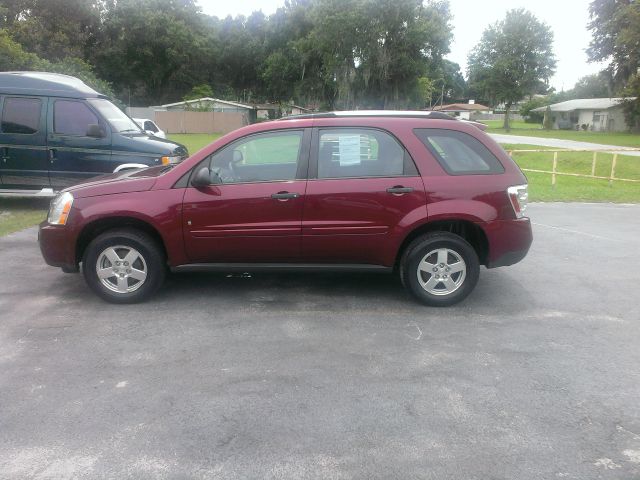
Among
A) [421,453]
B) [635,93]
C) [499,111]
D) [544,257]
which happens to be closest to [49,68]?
[544,257]

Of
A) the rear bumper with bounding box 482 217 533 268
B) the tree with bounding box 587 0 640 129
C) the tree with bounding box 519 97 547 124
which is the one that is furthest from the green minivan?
the tree with bounding box 519 97 547 124

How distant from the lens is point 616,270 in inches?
263

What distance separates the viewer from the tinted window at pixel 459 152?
5.25 meters

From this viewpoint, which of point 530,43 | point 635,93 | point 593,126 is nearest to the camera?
point 635,93

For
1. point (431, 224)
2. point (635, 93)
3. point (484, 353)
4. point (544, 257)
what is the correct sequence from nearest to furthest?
point (484, 353) → point (431, 224) → point (544, 257) → point (635, 93)

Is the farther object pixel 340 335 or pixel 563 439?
pixel 340 335

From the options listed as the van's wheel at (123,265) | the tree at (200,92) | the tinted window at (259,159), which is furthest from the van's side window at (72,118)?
the tree at (200,92)

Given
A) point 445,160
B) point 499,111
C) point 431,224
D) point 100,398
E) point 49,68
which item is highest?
point 499,111

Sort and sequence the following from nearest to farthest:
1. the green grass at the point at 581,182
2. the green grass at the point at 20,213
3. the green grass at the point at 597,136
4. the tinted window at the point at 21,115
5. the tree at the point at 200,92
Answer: the green grass at the point at 20,213 < the tinted window at the point at 21,115 < the green grass at the point at 581,182 < the green grass at the point at 597,136 < the tree at the point at 200,92

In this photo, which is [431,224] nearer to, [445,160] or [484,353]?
[445,160]

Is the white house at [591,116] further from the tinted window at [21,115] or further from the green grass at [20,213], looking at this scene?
the tinted window at [21,115]

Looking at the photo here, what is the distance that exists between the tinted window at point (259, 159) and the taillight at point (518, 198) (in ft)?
6.55

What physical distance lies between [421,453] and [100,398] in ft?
6.64

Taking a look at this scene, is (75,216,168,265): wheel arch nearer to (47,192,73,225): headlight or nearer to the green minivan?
(47,192,73,225): headlight
